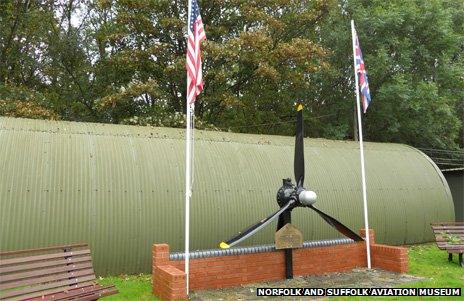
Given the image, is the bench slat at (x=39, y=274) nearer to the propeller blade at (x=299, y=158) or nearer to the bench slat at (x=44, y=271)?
the bench slat at (x=44, y=271)

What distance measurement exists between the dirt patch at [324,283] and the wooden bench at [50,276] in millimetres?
2283

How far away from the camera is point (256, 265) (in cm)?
1041

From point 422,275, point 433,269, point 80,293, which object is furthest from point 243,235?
point 433,269

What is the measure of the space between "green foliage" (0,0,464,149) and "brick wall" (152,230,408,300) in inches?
383

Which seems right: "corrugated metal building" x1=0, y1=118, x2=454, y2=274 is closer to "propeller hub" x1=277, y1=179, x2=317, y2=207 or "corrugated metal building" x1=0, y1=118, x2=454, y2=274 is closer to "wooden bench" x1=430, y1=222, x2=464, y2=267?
"propeller hub" x1=277, y1=179, x2=317, y2=207

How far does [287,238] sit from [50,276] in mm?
5482

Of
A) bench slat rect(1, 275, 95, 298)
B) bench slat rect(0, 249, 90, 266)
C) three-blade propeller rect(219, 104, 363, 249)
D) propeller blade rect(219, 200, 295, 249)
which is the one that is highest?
three-blade propeller rect(219, 104, 363, 249)

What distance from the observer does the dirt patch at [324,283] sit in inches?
358

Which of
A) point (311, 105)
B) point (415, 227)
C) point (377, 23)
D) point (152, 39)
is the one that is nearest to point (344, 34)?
point (377, 23)

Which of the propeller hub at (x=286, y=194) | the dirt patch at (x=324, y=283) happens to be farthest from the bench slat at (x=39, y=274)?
the propeller hub at (x=286, y=194)

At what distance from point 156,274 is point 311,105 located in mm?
19150

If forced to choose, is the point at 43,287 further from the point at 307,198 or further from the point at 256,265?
the point at 307,198

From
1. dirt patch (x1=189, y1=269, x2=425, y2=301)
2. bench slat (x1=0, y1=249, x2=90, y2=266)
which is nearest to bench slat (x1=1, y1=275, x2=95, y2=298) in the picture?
bench slat (x1=0, y1=249, x2=90, y2=266)

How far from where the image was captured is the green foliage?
71.2 feet
